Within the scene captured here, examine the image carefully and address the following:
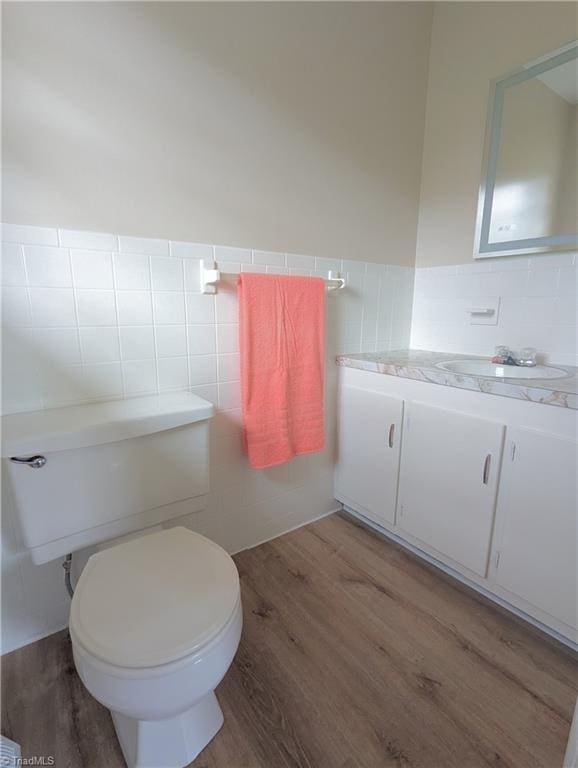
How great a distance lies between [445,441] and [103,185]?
55.0 inches

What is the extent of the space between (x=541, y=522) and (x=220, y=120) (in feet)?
5.45

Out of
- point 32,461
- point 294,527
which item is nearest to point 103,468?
point 32,461

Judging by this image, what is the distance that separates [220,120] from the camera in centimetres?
123

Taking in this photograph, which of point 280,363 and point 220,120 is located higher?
point 220,120

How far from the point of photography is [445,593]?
1.38m

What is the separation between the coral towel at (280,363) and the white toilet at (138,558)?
27 cm

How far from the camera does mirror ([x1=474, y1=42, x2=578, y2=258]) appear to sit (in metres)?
1.40

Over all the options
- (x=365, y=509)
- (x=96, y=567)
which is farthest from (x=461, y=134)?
(x=96, y=567)

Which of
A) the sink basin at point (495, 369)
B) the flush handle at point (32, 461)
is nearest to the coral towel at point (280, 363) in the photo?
the sink basin at point (495, 369)

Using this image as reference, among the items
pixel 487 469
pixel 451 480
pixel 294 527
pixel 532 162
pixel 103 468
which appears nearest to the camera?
pixel 103 468

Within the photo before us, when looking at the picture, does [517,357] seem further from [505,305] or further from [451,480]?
[451,480]

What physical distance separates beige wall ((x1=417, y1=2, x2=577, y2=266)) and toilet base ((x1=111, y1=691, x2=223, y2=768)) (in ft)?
6.51

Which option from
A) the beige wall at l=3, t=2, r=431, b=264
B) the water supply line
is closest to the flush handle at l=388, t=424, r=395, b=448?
the beige wall at l=3, t=2, r=431, b=264

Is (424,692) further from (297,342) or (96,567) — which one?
(297,342)
